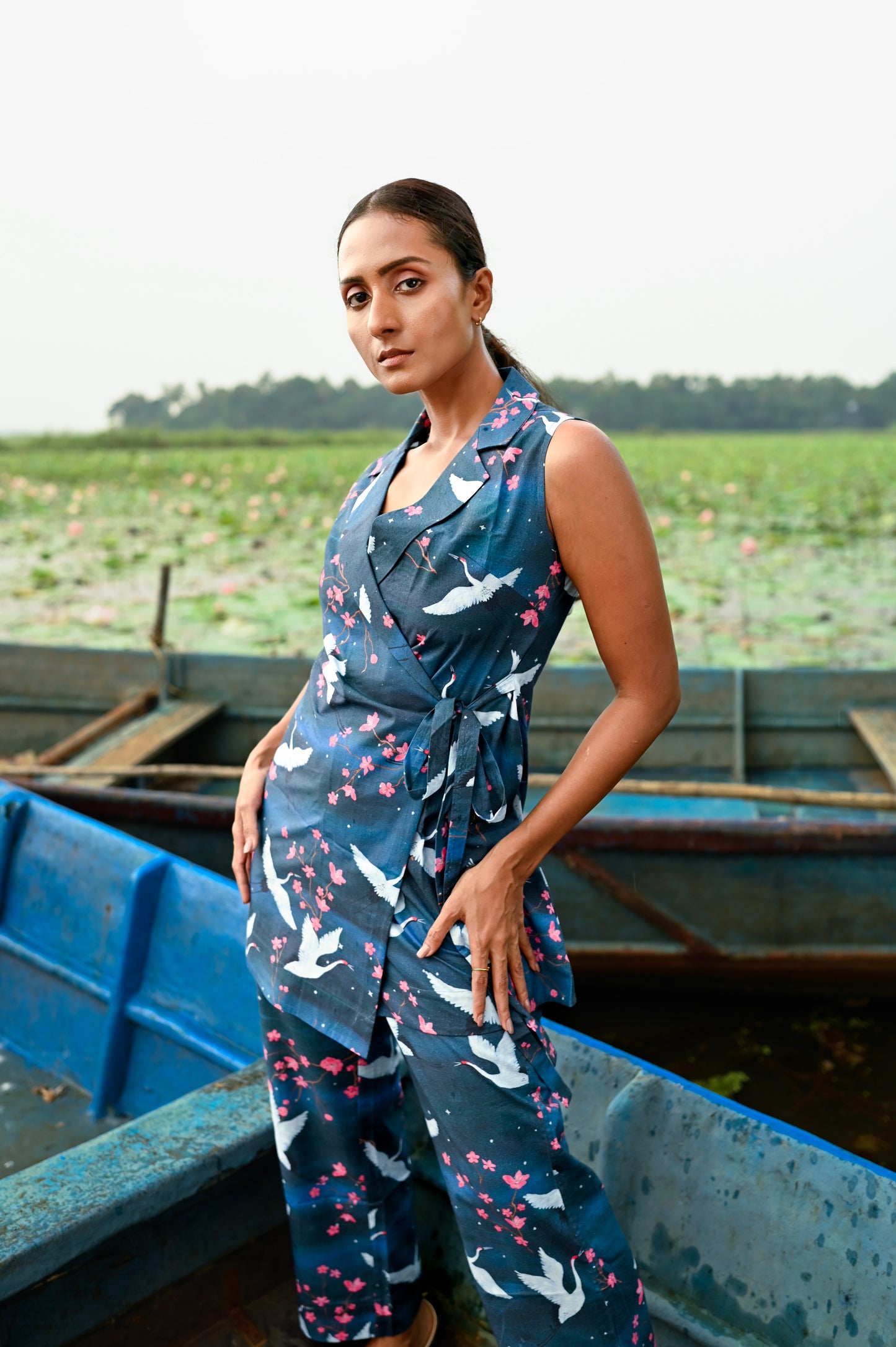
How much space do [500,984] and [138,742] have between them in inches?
120

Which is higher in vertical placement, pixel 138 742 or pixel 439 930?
pixel 439 930

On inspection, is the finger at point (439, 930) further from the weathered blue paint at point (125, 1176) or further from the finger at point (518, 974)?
the weathered blue paint at point (125, 1176)

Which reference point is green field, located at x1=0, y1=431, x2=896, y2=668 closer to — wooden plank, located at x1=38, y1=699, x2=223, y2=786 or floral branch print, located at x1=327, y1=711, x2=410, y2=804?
wooden plank, located at x1=38, y1=699, x2=223, y2=786

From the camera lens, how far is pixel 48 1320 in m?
1.34

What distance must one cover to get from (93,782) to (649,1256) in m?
2.49

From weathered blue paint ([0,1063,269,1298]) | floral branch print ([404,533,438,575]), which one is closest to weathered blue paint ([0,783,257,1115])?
weathered blue paint ([0,1063,269,1298])

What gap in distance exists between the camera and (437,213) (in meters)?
1.03

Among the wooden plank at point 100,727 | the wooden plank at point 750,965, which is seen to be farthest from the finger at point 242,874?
the wooden plank at point 100,727

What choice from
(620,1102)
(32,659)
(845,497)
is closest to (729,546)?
(845,497)

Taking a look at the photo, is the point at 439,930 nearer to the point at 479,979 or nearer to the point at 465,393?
the point at 479,979

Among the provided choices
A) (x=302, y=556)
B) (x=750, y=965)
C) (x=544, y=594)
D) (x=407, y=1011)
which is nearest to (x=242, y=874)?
(x=407, y=1011)

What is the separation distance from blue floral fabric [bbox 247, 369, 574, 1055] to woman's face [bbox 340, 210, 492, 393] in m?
0.08

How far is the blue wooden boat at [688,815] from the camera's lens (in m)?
2.83

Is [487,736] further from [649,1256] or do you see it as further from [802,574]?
[802,574]
